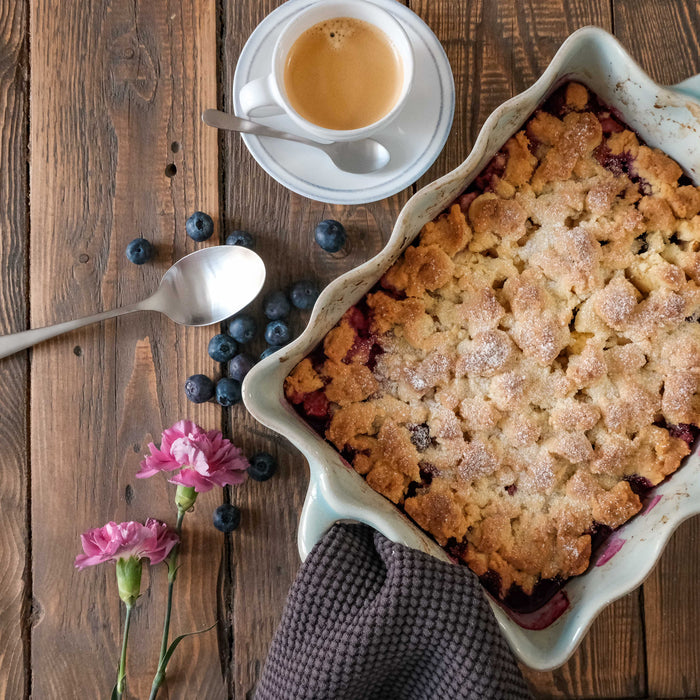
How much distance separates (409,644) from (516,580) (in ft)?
0.73

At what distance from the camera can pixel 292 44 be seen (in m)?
1.23

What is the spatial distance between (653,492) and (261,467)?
2.29ft

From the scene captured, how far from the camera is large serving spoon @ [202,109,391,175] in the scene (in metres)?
1.26

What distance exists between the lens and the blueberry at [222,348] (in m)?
1.33

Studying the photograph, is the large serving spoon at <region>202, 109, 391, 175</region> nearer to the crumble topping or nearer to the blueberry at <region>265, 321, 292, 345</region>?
the crumble topping

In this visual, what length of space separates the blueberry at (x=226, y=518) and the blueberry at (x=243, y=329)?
319 millimetres

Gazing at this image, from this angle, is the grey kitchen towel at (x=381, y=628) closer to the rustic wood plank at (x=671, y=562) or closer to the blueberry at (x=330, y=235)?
the rustic wood plank at (x=671, y=562)

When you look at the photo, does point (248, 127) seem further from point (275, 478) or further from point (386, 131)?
point (275, 478)

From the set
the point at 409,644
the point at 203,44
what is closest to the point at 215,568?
the point at 409,644

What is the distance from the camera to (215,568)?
4.55 feet

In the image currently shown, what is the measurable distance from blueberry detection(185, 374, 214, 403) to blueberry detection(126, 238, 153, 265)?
0.24m

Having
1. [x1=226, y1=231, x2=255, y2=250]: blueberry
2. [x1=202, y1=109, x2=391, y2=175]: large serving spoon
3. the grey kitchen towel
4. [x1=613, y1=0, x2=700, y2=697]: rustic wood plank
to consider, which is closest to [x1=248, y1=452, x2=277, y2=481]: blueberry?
the grey kitchen towel

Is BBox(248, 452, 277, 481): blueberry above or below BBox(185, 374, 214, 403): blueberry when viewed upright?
below

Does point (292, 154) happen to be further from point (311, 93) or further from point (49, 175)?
point (49, 175)
